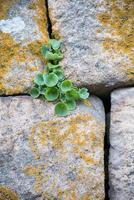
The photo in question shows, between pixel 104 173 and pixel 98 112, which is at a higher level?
pixel 98 112

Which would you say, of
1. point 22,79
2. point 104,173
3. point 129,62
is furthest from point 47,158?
point 129,62

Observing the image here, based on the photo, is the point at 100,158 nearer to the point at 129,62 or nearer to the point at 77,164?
the point at 77,164

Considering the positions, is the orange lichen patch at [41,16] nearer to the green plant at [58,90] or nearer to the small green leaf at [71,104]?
the green plant at [58,90]

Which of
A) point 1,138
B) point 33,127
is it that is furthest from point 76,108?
point 1,138

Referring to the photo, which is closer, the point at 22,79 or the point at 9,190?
the point at 9,190

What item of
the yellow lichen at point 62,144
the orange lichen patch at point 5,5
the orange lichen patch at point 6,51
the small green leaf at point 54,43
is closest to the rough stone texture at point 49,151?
the yellow lichen at point 62,144

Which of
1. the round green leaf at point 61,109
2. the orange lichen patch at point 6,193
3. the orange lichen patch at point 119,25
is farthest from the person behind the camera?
the orange lichen patch at point 119,25

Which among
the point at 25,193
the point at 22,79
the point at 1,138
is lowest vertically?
the point at 25,193

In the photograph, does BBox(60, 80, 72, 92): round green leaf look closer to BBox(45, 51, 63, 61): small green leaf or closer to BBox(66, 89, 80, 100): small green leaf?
BBox(66, 89, 80, 100): small green leaf
